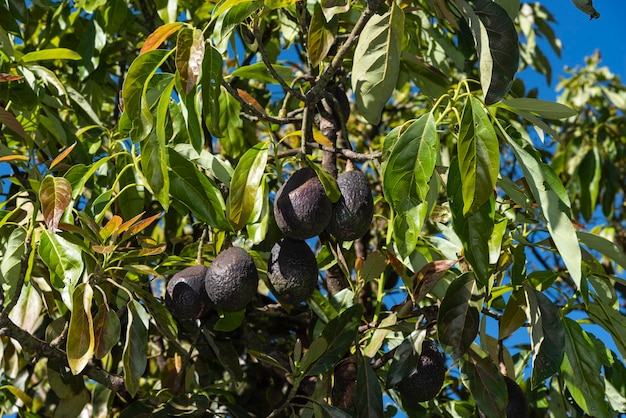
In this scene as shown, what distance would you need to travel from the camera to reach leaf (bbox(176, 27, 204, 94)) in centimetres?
117

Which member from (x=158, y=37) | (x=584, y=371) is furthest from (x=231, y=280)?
(x=584, y=371)

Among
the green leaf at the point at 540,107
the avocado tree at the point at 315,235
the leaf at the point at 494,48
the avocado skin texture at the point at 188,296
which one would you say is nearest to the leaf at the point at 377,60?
the avocado tree at the point at 315,235

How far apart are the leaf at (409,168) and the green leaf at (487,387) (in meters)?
0.38

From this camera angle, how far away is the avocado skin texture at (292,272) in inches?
52.7

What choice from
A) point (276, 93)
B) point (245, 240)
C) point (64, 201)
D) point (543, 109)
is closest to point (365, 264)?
point (245, 240)

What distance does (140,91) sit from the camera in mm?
1249

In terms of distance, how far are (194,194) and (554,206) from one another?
56 centimetres

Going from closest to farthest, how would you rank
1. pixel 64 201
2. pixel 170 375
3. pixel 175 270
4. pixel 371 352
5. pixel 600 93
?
pixel 64 201, pixel 371 352, pixel 175 270, pixel 170 375, pixel 600 93

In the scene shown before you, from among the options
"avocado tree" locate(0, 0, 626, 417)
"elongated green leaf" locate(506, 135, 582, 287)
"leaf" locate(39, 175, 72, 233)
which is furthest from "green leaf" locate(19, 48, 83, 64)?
"elongated green leaf" locate(506, 135, 582, 287)

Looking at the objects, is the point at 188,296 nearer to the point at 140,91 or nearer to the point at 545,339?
the point at 140,91

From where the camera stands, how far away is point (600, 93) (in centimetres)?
389

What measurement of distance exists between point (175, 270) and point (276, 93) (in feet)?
3.83

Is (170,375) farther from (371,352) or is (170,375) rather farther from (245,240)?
(371,352)

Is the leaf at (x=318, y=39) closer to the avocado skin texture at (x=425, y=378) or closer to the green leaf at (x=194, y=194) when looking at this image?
the green leaf at (x=194, y=194)
